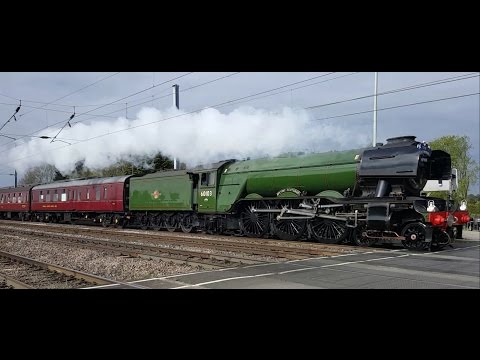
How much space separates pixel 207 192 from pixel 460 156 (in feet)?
48.3

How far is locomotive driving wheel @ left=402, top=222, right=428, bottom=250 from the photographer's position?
1174 centimetres

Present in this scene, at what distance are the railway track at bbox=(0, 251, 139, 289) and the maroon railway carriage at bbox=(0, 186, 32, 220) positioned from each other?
26016 mm

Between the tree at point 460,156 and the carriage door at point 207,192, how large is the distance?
41.3 feet

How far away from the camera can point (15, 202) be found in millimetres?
36469

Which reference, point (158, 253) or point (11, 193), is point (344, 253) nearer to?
point (158, 253)

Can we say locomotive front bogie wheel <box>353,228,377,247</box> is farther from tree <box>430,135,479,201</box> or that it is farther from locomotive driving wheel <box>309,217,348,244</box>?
tree <box>430,135,479,201</box>

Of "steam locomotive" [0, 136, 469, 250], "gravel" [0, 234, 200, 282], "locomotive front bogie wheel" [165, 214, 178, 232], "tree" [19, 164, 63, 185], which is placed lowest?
"gravel" [0, 234, 200, 282]

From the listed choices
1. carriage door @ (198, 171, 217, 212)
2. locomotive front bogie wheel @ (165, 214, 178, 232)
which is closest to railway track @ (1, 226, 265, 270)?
carriage door @ (198, 171, 217, 212)

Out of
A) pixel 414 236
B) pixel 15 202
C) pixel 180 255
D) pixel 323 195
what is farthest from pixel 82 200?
pixel 414 236

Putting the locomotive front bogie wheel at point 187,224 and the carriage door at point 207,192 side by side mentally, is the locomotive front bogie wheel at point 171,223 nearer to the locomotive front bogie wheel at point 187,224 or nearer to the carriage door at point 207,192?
the locomotive front bogie wheel at point 187,224

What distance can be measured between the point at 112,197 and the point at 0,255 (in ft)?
39.6

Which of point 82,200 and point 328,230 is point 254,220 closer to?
point 328,230

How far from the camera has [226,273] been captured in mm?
8383
